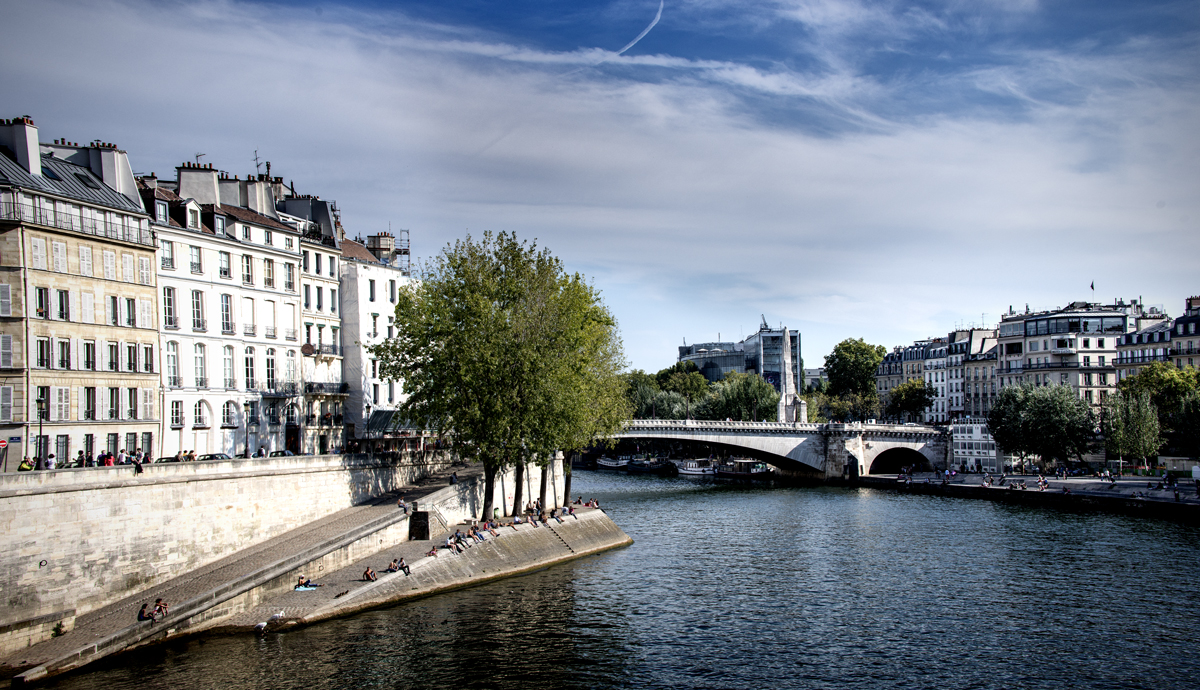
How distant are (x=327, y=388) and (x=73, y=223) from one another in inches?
852

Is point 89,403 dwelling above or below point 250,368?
below

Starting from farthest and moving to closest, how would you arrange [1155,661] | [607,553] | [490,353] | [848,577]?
[607,553]
[490,353]
[848,577]
[1155,661]

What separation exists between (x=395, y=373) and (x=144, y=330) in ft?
47.2

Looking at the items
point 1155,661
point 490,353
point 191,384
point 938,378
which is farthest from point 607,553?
point 938,378

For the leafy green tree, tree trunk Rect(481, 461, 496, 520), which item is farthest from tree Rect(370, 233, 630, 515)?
the leafy green tree

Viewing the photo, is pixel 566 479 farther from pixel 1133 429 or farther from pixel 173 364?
pixel 1133 429

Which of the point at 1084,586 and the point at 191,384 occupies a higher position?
the point at 191,384

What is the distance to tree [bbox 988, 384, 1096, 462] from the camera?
100062mm

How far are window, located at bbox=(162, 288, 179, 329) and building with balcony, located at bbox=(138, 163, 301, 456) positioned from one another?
2.2 inches

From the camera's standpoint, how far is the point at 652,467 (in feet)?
470

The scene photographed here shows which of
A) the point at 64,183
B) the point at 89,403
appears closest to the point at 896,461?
the point at 89,403

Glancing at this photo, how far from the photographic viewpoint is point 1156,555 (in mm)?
56812

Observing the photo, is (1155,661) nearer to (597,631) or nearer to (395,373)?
(597,631)

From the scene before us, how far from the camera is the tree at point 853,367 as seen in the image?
18638 cm
